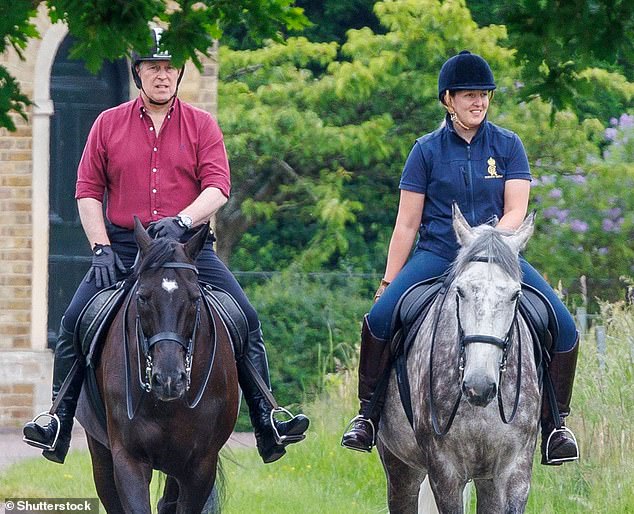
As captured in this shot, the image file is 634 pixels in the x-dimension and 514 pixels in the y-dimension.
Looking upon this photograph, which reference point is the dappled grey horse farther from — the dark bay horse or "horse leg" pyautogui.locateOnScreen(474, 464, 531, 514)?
the dark bay horse

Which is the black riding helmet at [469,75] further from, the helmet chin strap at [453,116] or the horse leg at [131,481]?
the horse leg at [131,481]

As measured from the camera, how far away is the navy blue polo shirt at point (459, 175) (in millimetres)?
7977

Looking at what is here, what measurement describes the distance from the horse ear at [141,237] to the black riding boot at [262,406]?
108 cm

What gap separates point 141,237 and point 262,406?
4.72 ft

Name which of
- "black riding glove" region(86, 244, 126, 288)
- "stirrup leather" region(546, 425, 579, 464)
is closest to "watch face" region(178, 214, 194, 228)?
"black riding glove" region(86, 244, 126, 288)

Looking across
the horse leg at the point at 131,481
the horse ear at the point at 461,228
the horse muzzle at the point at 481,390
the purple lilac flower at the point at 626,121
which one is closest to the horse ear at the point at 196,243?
the horse leg at the point at 131,481

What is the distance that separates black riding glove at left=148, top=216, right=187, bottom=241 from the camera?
7.84 m

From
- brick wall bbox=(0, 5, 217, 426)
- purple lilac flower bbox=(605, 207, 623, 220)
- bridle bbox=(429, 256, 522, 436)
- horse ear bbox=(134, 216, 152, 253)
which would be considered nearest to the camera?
bridle bbox=(429, 256, 522, 436)

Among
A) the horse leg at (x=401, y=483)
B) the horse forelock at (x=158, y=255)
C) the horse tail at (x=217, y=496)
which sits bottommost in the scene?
the horse tail at (x=217, y=496)

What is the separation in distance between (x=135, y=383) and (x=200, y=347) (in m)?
0.37

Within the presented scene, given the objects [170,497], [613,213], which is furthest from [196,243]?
[613,213]

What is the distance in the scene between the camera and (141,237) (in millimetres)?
7691

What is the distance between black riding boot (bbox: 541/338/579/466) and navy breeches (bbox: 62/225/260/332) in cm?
169

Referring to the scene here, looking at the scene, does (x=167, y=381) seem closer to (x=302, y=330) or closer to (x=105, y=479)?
(x=105, y=479)
